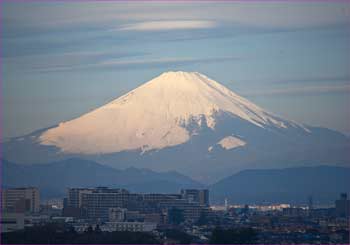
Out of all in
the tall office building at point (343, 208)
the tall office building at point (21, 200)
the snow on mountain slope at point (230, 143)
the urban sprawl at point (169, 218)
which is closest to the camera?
the urban sprawl at point (169, 218)

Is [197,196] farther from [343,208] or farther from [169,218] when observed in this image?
[169,218]

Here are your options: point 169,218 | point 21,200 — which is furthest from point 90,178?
point 169,218

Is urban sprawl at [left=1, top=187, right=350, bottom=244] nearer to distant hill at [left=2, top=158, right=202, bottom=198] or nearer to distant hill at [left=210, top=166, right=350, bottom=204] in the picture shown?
distant hill at [left=210, top=166, right=350, bottom=204]

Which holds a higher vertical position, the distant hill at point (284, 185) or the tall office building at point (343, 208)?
the distant hill at point (284, 185)

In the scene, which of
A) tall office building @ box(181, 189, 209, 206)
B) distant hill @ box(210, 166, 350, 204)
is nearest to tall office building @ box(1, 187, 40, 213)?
tall office building @ box(181, 189, 209, 206)

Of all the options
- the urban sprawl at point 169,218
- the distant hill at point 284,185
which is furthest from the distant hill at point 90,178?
the urban sprawl at point 169,218

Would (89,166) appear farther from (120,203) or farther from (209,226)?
(209,226)

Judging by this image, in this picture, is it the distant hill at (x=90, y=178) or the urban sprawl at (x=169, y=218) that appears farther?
the distant hill at (x=90, y=178)

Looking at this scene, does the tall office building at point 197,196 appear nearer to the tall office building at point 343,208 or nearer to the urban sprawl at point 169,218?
the urban sprawl at point 169,218
